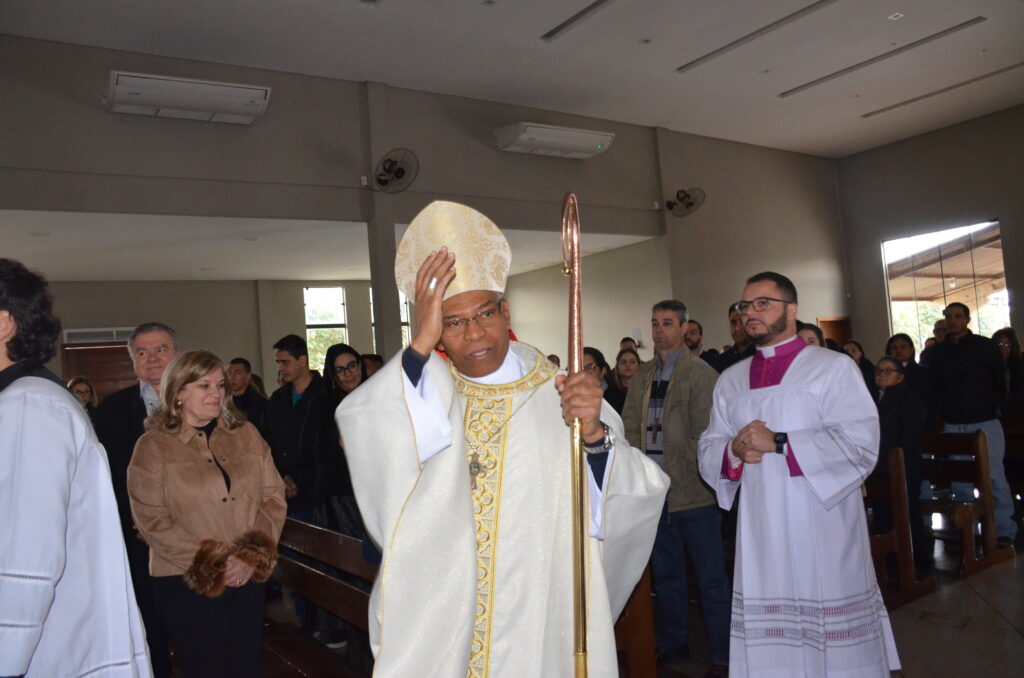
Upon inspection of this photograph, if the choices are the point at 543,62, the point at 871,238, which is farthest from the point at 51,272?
the point at 871,238

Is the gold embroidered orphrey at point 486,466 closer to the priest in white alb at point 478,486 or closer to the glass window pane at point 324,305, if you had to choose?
the priest in white alb at point 478,486

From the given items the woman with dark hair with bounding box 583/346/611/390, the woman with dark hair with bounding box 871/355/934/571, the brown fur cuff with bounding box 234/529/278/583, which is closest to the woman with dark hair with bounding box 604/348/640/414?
the woman with dark hair with bounding box 583/346/611/390

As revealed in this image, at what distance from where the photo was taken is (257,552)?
2.87 meters

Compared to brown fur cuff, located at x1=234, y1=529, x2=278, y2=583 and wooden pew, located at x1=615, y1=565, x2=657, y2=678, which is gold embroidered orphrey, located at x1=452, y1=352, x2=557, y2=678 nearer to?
brown fur cuff, located at x1=234, y1=529, x2=278, y2=583

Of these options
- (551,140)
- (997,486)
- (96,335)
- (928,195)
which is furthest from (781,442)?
(96,335)

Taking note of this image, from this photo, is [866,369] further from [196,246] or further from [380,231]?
[196,246]

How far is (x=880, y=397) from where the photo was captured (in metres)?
5.59

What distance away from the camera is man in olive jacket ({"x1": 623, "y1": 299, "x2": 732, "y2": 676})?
12.6ft

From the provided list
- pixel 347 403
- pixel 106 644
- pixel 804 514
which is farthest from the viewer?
pixel 804 514

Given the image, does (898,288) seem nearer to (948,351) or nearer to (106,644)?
(948,351)

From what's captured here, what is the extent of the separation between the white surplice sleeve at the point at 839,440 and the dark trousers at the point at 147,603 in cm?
267

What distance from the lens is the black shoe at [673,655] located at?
13.3 ft

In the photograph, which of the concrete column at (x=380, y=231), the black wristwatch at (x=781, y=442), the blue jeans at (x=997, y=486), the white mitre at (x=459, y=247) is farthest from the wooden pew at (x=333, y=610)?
the concrete column at (x=380, y=231)

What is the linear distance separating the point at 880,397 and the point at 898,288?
9.00 meters
